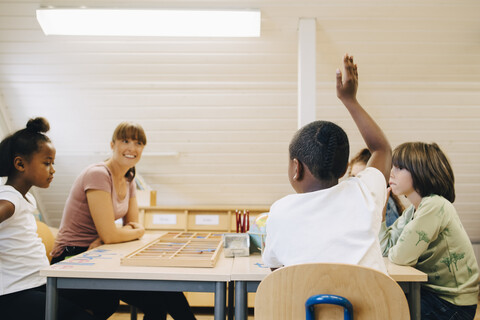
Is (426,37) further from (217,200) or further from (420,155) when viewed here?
(217,200)

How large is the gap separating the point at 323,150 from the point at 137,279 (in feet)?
2.71

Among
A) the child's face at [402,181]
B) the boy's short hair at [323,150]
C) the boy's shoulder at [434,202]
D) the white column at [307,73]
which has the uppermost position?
the white column at [307,73]

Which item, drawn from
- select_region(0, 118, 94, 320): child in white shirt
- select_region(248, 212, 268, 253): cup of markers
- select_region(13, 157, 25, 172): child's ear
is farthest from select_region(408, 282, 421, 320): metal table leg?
select_region(13, 157, 25, 172): child's ear

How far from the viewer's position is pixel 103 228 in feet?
6.36

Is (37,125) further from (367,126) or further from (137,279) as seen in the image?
(367,126)

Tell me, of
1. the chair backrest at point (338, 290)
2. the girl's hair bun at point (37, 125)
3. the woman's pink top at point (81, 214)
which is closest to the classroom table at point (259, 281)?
the chair backrest at point (338, 290)

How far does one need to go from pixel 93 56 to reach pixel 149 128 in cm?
85

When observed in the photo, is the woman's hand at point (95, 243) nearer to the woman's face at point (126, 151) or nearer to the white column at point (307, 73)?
the woman's face at point (126, 151)

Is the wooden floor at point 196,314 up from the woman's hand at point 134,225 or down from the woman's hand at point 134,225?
down

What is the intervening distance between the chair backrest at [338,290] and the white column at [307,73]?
6.29 feet

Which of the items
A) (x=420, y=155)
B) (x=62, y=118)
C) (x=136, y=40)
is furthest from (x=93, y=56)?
(x=420, y=155)

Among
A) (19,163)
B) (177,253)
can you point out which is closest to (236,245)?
(177,253)

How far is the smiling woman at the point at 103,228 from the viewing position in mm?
1927

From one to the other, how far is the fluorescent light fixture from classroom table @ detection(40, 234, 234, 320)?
192 centimetres
